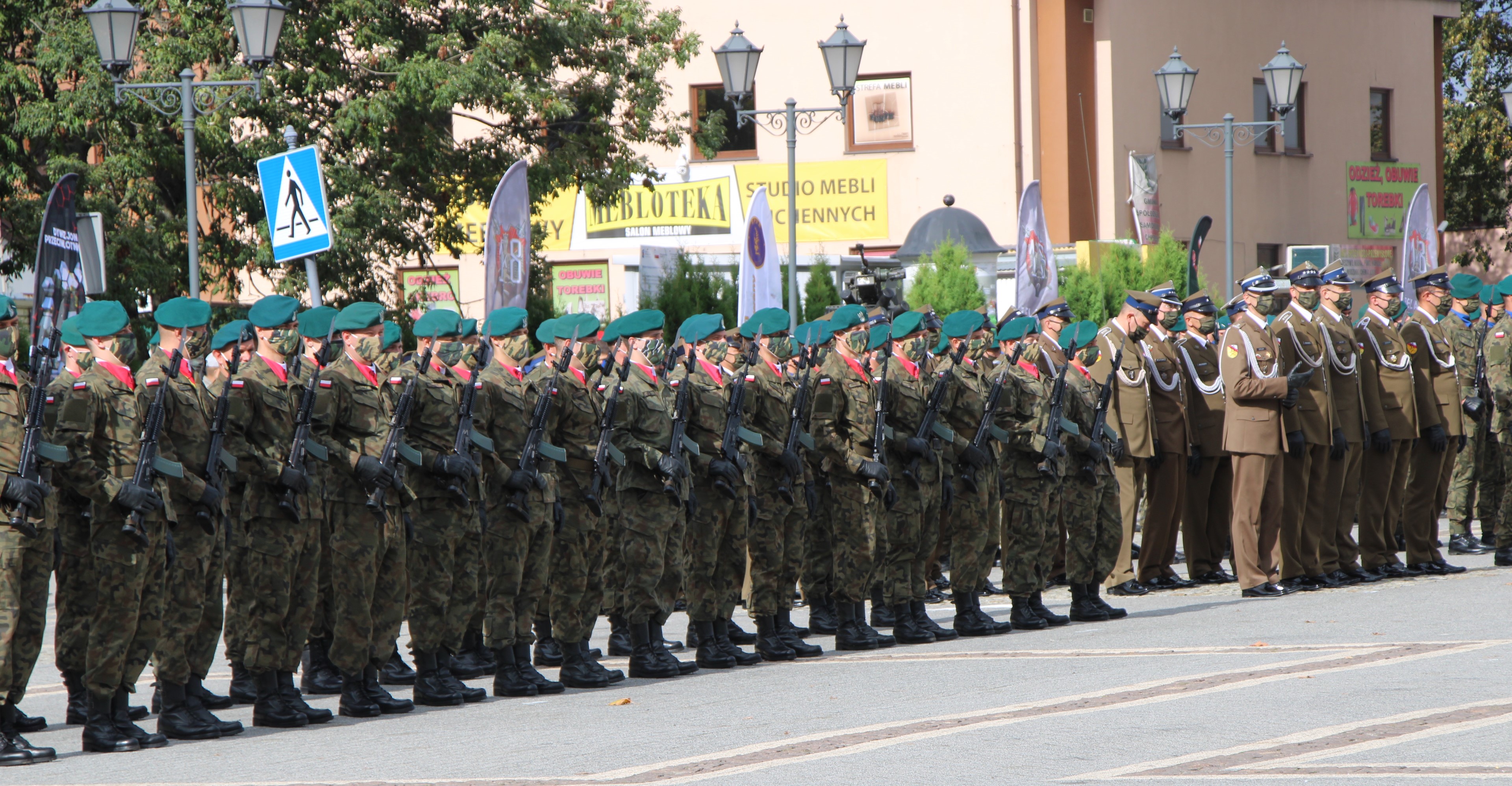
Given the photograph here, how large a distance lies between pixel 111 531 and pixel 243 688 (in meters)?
1.63

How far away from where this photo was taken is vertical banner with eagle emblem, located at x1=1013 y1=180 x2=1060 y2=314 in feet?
58.7

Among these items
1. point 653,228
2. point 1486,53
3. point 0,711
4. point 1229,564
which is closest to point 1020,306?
point 1229,564

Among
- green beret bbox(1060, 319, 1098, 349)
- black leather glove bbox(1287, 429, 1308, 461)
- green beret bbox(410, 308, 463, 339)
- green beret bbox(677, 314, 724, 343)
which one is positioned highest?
green beret bbox(410, 308, 463, 339)

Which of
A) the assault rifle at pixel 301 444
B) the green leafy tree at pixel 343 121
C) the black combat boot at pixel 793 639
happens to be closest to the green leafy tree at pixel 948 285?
the green leafy tree at pixel 343 121

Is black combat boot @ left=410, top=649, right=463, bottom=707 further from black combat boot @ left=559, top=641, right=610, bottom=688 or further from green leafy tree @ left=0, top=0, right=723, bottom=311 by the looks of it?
green leafy tree @ left=0, top=0, right=723, bottom=311

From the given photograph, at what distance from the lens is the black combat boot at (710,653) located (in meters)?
9.80

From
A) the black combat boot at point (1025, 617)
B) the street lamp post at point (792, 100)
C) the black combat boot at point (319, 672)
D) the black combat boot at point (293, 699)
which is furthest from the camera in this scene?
the street lamp post at point (792, 100)

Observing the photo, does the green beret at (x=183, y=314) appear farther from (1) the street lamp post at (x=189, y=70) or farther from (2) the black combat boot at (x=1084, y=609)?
(2) the black combat boot at (x=1084, y=609)

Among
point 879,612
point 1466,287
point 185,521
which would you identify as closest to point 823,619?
point 879,612

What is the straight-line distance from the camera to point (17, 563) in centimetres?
743

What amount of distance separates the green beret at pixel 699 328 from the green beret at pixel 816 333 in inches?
22.6

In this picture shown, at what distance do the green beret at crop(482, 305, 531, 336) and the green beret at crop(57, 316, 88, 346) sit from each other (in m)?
2.11

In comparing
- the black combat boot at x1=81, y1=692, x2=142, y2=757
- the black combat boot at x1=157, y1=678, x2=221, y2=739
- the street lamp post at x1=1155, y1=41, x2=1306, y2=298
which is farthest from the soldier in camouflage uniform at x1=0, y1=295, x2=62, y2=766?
the street lamp post at x1=1155, y1=41, x2=1306, y2=298

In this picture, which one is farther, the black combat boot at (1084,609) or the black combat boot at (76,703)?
the black combat boot at (1084,609)
